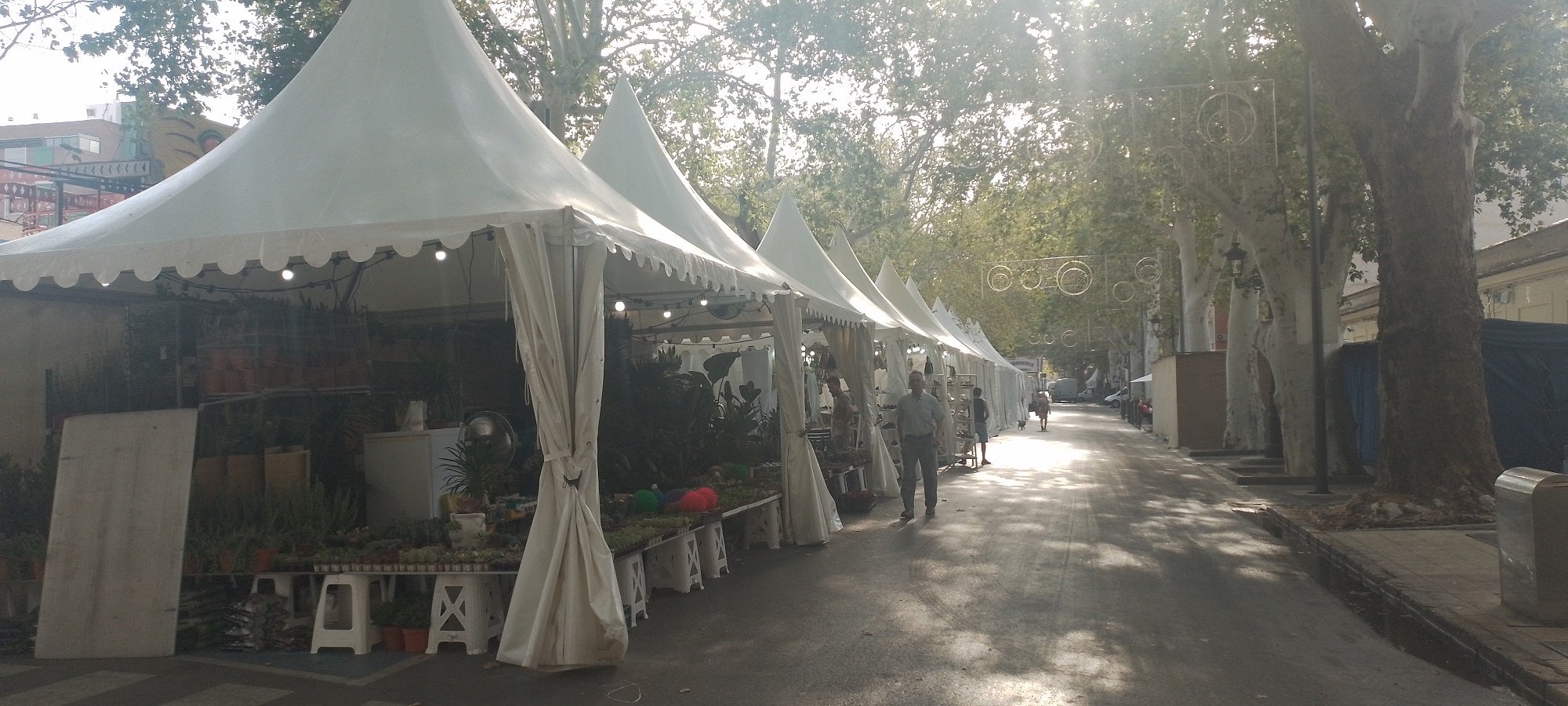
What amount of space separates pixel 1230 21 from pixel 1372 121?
762 cm

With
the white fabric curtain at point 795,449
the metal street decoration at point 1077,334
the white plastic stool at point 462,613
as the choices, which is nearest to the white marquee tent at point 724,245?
the white fabric curtain at point 795,449

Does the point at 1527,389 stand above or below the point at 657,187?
below

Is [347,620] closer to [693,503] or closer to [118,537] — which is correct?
[118,537]

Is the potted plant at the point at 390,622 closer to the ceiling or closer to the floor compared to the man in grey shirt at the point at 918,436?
closer to the floor

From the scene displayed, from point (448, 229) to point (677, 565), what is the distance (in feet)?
12.3

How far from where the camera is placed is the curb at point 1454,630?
578cm

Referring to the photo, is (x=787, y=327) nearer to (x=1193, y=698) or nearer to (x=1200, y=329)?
(x=1193, y=698)

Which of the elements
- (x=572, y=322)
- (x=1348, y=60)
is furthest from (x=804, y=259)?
(x=572, y=322)

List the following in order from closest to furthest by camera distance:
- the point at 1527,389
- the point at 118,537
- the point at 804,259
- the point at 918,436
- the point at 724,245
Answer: the point at 118,537, the point at 724,245, the point at 918,436, the point at 1527,389, the point at 804,259

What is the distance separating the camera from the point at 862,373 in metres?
16.6

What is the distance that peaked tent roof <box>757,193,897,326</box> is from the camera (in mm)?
17297

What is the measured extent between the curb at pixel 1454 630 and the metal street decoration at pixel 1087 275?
14998 mm

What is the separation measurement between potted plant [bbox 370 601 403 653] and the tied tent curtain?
1001 centimetres

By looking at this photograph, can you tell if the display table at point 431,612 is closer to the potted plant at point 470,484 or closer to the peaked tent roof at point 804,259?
the potted plant at point 470,484
